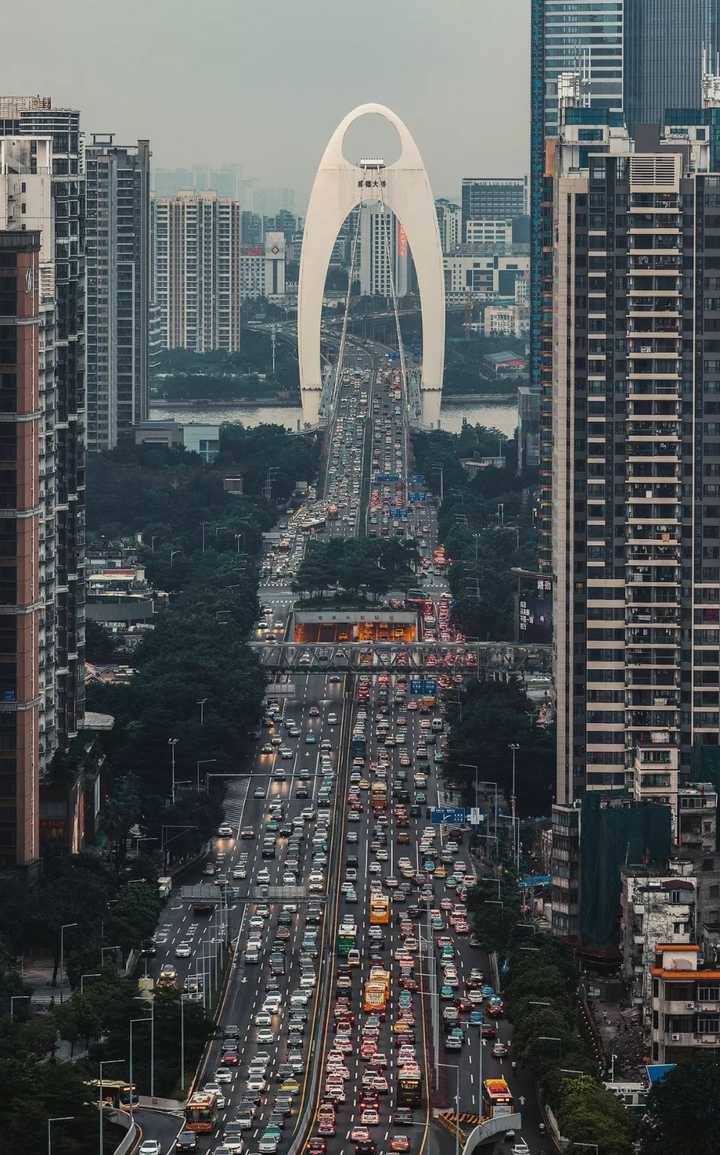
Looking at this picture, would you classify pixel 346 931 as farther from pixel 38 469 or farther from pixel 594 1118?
pixel 594 1118

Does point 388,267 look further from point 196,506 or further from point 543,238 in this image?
point 543,238

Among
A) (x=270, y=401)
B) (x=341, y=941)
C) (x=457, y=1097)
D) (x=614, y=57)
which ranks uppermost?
(x=614, y=57)

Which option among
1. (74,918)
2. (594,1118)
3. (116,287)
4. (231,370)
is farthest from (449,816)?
(231,370)

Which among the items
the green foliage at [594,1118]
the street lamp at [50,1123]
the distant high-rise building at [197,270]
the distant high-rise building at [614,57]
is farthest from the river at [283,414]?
the street lamp at [50,1123]

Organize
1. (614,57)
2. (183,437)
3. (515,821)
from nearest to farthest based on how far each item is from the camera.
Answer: (515,821) < (614,57) < (183,437)

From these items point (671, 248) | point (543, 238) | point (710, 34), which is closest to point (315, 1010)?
point (671, 248)

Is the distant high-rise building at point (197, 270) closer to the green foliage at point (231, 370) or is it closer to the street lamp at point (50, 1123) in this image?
the green foliage at point (231, 370)
